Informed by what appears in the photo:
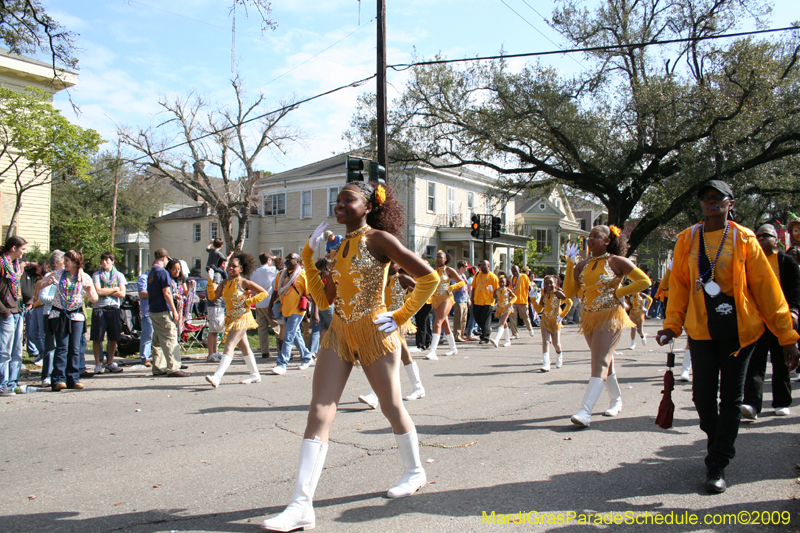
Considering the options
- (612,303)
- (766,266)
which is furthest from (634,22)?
(766,266)

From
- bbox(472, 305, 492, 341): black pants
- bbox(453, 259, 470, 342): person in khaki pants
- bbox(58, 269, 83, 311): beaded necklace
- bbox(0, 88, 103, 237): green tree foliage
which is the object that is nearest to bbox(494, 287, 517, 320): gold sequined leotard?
bbox(472, 305, 492, 341): black pants

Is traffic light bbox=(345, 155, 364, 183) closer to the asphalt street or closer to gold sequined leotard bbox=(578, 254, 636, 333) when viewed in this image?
the asphalt street

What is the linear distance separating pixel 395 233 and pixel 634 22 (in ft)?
74.5

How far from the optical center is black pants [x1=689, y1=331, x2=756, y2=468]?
390 cm

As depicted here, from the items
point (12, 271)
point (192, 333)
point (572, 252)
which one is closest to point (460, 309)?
point (192, 333)

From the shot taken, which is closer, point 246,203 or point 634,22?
point 634,22

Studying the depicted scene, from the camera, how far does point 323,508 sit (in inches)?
146

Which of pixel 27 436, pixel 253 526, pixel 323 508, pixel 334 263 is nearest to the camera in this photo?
pixel 253 526

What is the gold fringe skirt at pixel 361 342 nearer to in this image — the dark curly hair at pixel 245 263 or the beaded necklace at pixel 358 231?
the beaded necklace at pixel 358 231

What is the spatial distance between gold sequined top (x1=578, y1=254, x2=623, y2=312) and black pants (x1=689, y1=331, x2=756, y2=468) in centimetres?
192

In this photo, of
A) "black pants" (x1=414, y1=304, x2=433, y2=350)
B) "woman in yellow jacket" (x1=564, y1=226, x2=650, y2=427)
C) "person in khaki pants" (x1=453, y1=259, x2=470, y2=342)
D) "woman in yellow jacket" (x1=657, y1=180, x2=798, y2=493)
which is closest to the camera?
"woman in yellow jacket" (x1=657, y1=180, x2=798, y2=493)

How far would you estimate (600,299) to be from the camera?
6020mm

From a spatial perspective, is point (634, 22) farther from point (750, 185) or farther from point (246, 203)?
point (246, 203)

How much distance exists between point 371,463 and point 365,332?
4.80 ft
